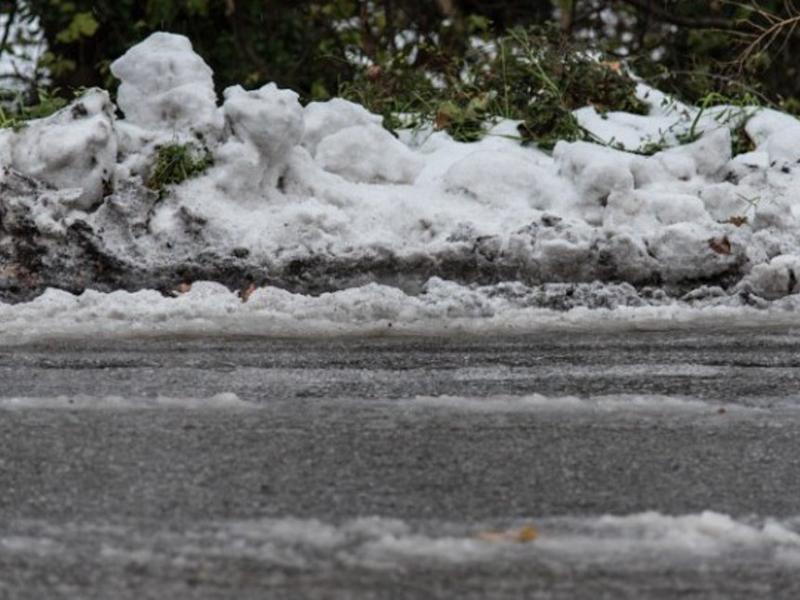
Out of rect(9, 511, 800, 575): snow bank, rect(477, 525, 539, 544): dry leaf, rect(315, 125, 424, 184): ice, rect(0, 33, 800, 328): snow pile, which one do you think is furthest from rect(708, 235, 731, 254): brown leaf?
rect(477, 525, 539, 544): dry leaf

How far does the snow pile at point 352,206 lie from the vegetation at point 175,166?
4 centimetres

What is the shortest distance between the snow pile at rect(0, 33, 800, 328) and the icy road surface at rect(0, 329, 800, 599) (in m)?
0.69

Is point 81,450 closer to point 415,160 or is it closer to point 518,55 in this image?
point 415,160

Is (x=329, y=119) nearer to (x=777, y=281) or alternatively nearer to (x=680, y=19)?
(x=777, y=281)

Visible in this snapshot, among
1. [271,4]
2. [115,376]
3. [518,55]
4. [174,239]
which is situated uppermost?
[271,4]

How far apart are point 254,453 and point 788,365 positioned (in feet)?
6.59

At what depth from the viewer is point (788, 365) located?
5.13m

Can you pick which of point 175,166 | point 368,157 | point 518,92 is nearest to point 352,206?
point 368,157

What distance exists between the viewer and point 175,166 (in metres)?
A: 6.66

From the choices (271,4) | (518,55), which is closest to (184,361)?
(518,55)

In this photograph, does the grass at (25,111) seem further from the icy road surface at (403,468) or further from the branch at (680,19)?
the branch at (680,19)

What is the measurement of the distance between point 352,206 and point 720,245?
1515 mm

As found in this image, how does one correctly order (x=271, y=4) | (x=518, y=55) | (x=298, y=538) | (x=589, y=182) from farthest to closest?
(x=271, y=4) < (x=518, y=55) < (x=589, y=182) < (x=298, y=538)

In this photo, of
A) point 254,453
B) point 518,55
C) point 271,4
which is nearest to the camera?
point 254,453
